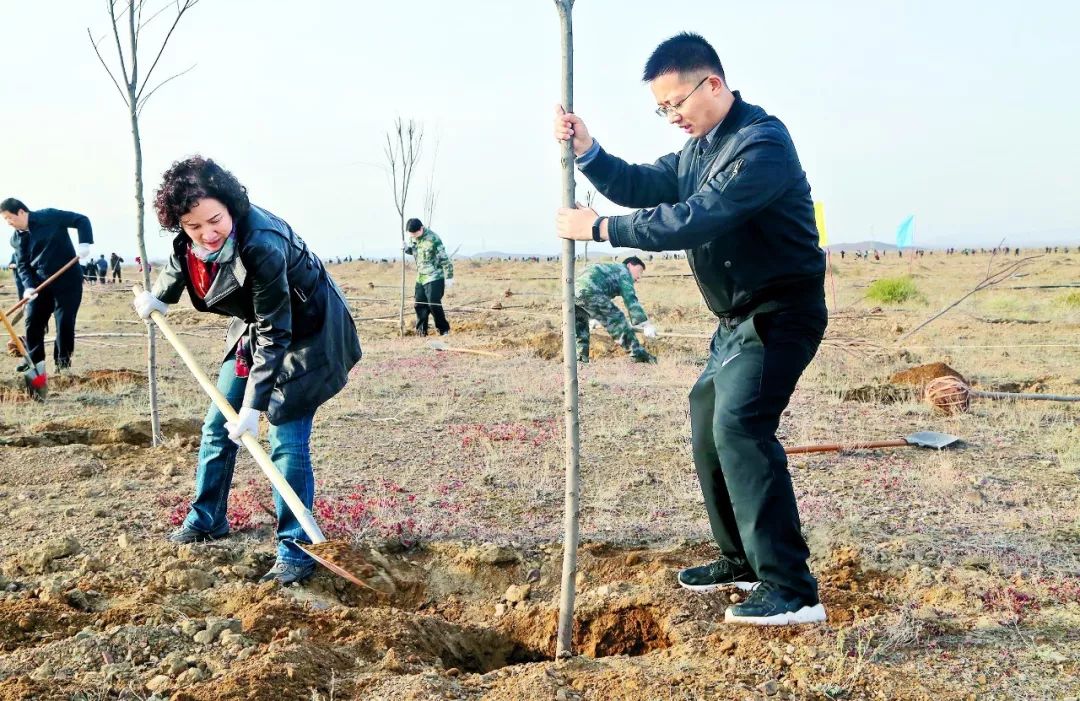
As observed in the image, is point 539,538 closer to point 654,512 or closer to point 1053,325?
point 654,512

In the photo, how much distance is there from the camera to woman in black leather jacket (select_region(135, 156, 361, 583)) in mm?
2941

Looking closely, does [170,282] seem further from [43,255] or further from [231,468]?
[43,255]

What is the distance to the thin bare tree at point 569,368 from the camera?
222 cm

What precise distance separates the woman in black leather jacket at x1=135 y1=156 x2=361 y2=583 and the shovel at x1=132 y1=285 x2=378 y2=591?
0.29 feet

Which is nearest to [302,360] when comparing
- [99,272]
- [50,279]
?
[50,279]

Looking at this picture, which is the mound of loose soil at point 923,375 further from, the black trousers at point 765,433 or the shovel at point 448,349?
the black trousers at point 765,433

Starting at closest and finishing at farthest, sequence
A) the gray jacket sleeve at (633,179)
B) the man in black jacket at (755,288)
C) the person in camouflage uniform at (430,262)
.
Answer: the man in black jacket at (755,288) < the gray jacket sleeve at (633,179) < the person in camouflage uniform at (430,262)

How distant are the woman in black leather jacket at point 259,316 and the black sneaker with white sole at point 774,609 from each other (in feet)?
5.39

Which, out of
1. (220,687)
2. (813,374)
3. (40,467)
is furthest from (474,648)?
(813,374)

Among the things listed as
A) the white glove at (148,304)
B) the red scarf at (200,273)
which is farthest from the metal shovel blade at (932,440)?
the white glove at (148,304)

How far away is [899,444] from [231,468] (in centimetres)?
386

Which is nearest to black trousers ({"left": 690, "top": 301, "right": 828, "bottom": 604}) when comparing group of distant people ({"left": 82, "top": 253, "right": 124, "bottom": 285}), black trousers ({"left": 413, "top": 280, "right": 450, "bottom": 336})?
black trousers ({"left": 413, "top": 280, "right": 450, "bottom": 336})

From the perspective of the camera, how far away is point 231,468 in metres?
3.59

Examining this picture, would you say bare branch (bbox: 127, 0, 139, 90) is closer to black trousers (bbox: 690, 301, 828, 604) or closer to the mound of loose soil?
black trousers (bbox: 690, 301, 828, 604)
